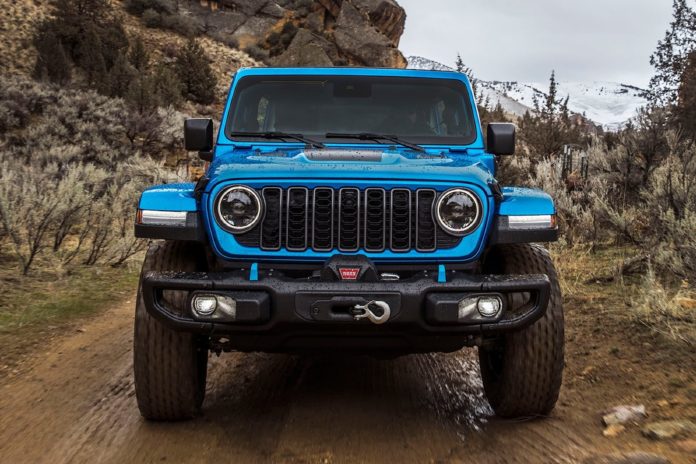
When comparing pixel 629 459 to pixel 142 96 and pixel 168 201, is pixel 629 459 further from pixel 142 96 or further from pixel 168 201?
pixel 142 96

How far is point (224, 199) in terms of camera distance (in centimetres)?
286

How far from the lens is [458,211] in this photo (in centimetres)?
287

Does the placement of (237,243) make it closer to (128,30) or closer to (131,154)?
(131,154)

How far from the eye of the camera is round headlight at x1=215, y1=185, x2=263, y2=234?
2.83 m

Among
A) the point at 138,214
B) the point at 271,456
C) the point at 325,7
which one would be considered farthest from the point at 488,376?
the point at 325,7

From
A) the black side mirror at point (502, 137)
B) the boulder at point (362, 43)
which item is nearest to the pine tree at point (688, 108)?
the black side mirror at point (502, 137)

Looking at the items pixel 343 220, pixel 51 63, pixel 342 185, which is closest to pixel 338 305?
pixel 343 220

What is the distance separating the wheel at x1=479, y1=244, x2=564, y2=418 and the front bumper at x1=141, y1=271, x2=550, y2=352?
0.17m

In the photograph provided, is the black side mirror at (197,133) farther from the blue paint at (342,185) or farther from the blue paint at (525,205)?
the blue paint at (525,205)

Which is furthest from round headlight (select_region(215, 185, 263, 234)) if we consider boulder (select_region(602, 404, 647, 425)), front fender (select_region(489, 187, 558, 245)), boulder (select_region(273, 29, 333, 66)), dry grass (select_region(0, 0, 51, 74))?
boulder (select_region(273, 29, 333, 66))

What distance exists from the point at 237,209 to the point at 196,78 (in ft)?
88.0

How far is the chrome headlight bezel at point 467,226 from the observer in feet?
9.33

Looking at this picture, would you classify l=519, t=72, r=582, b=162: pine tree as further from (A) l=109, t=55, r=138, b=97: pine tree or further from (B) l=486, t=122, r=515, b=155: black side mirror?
(A) l=109, t=55, r=138, b=97: pine tree

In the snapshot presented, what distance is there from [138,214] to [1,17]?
29744 mm
